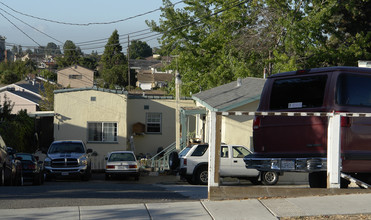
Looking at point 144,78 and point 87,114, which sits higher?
point 144,78

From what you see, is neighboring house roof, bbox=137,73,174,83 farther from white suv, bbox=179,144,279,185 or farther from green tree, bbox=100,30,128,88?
white suv, bbox=179,144,279,185

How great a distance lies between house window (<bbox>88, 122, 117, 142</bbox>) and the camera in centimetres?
3772

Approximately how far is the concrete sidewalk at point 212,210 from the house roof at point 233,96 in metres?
13.6

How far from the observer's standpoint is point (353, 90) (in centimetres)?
1167

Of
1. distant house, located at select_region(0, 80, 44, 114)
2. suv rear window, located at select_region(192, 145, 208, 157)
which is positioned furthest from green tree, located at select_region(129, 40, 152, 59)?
suv rear window, located at select_region(192, 145, 208, 157)

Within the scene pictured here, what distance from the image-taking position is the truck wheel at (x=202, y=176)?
69.1ft

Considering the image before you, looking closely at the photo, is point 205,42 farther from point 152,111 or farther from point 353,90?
point 353,90

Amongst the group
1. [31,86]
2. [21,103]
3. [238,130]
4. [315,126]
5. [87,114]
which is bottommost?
[315,126]

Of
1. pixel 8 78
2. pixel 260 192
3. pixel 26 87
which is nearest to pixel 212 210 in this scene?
pixel 260 192

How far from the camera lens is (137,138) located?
39.5m

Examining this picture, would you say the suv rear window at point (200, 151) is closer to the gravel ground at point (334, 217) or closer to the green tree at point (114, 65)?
the gravel ground at point (334, 217)

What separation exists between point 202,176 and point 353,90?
1018 centimetres

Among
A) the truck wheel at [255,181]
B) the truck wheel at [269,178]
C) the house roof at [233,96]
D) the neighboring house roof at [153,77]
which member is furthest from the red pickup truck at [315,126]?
the neighboring house roof at [153,77]

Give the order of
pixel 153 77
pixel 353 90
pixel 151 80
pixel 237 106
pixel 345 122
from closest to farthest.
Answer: pixel 345 122
pixel 353 90
pixel 237 106
pixel 153 77
pixel 151 80
